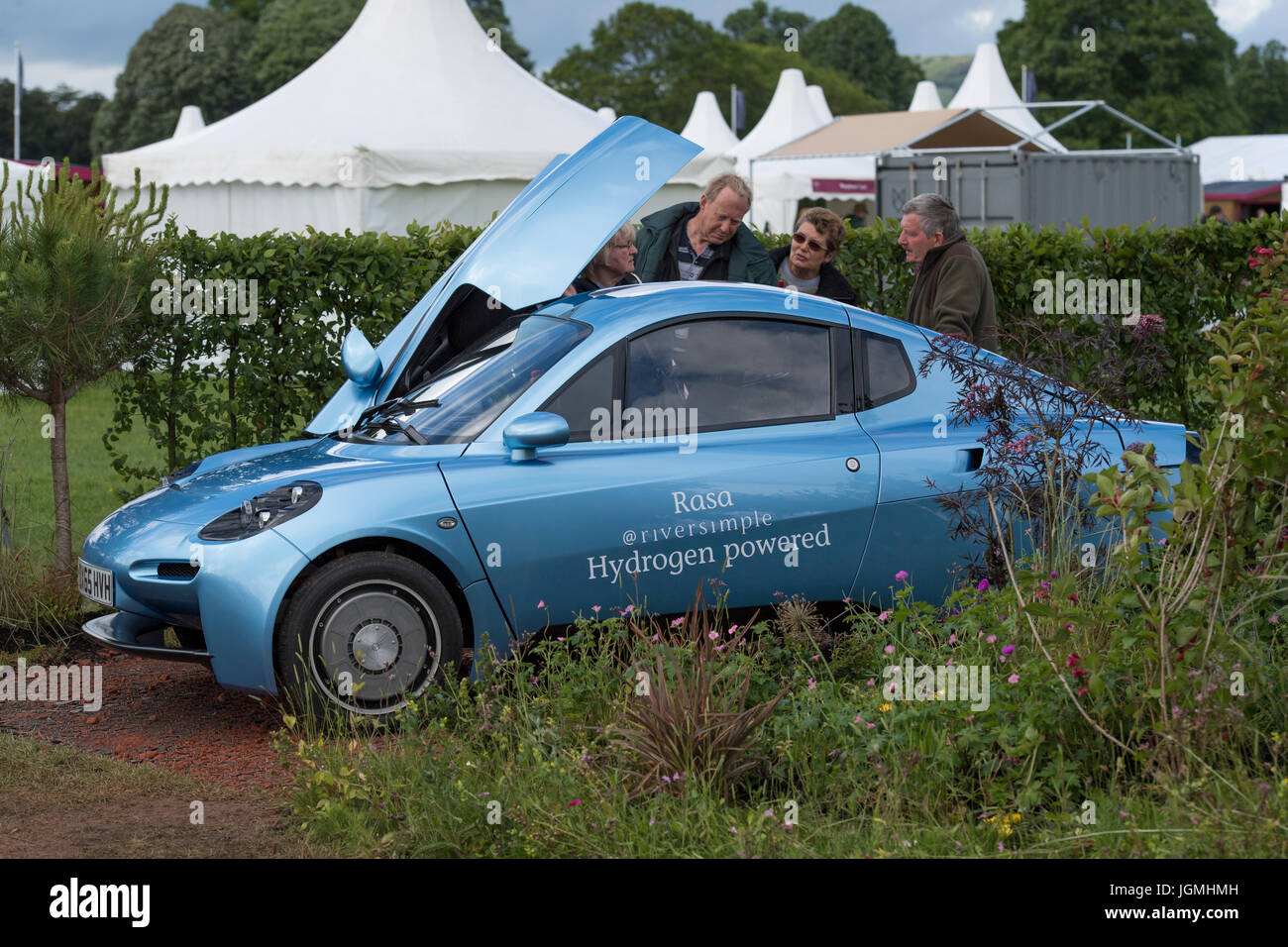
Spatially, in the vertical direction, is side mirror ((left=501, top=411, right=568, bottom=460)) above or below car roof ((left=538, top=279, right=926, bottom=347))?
below

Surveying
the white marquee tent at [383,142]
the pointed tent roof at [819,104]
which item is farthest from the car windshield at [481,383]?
the pointed tent roof at [819,104]

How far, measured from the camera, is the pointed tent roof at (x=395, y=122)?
15.5 m

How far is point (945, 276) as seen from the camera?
7.17 m

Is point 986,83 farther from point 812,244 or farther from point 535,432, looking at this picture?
point 535,432

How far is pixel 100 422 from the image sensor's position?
1478 cm

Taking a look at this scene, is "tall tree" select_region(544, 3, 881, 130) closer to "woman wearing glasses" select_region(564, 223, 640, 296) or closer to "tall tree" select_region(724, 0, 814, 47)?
"tall tree" select_region(724, 0, 814, 47)

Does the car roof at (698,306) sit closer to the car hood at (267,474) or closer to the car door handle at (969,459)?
the car door handle at (969,459)

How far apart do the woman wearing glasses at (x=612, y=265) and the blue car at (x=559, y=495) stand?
69 cm

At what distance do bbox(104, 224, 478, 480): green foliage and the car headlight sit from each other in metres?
3.12

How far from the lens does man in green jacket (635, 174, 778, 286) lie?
739 cm

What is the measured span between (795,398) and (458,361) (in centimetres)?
148

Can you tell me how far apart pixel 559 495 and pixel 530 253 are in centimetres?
144

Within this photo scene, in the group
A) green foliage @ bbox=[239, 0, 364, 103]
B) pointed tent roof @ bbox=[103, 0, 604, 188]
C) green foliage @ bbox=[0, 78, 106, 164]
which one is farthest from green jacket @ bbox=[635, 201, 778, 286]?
green foliage @ bbox=[0, 78, 106, 164]

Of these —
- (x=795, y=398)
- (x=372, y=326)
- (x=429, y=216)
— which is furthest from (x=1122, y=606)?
(x=429, y=216)
